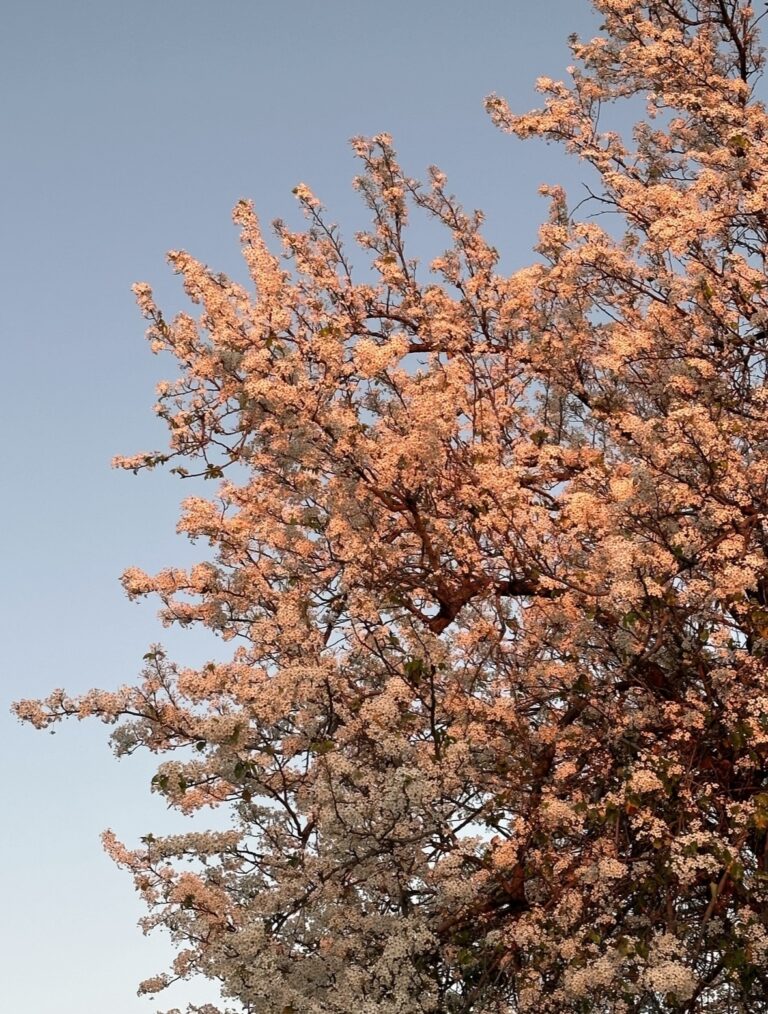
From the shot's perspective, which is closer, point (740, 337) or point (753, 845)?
point (753, 845)

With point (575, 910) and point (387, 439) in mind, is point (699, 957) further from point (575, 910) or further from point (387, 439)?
point (387, 439)

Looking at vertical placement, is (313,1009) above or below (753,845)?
above

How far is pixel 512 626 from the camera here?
29.3 ft

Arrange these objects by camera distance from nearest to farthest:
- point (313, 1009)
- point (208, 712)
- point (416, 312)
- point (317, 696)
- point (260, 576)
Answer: point (313, 1009)
point (317, 696)
point (208, 712)
point (260, 576)
point (416, 312)

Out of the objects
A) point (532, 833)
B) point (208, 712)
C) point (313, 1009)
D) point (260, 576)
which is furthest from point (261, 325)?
point (313, 1009)

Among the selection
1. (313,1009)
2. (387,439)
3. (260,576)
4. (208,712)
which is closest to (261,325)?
(387,439)

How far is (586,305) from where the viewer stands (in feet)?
34.0

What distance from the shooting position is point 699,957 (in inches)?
303

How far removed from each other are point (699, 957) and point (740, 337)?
4.26 metres

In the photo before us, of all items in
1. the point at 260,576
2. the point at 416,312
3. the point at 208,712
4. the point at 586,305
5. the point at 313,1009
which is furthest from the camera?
the point at 416,312

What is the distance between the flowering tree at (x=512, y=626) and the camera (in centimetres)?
733

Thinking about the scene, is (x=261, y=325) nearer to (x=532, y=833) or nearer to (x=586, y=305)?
(x=586, y=305)

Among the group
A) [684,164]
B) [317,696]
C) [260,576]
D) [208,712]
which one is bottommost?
[317,696]

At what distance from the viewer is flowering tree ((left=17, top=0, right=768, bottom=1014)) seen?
7.33 metres
